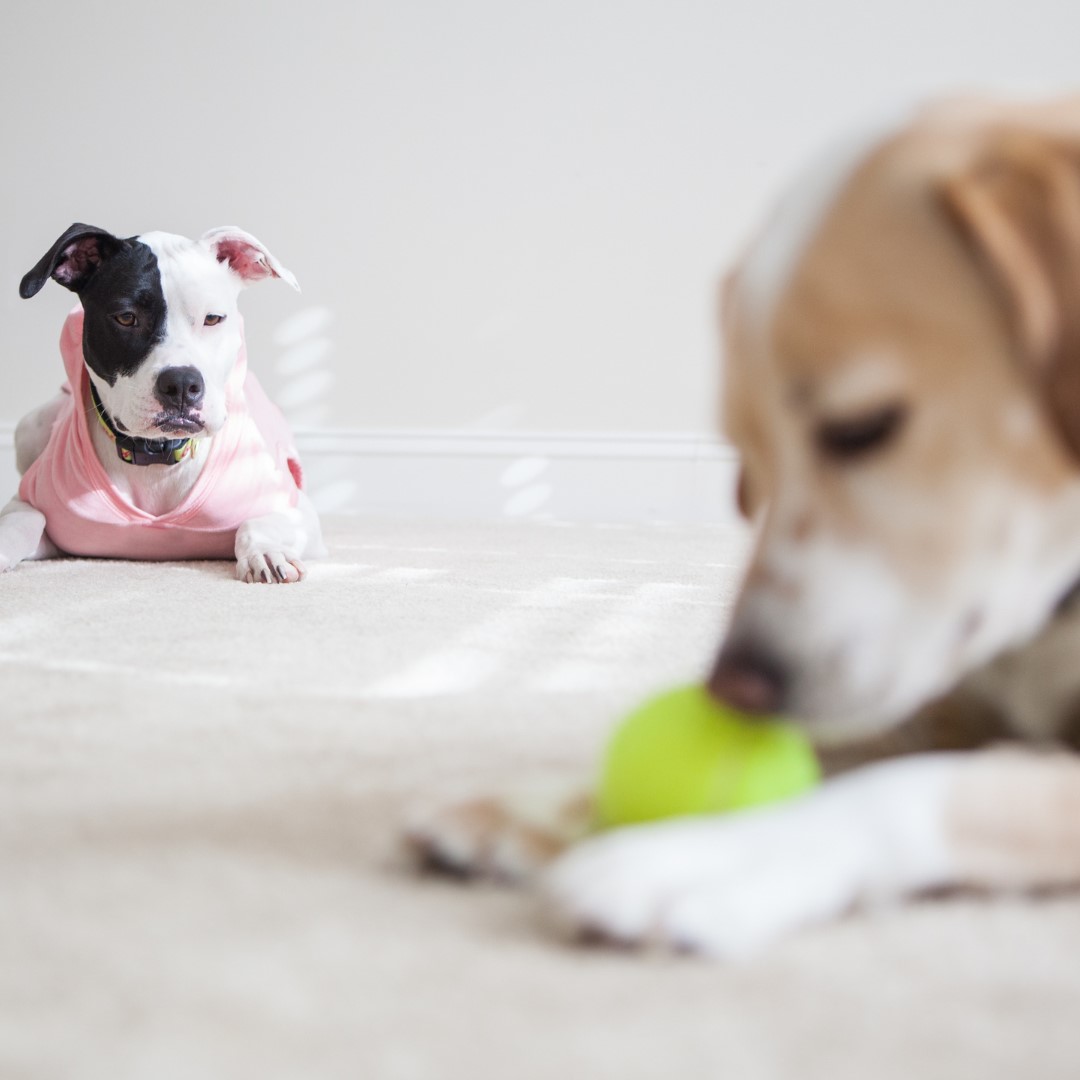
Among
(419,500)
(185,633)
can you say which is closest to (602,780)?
(185,633)

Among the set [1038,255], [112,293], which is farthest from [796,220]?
[112,293]

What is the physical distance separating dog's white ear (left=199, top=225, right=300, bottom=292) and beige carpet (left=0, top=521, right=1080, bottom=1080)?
1731 millimetres

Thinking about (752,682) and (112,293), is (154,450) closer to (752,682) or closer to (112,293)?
(112,293)

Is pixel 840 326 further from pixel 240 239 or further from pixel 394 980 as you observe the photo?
pixel 240 239

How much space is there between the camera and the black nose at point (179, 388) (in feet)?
9.23

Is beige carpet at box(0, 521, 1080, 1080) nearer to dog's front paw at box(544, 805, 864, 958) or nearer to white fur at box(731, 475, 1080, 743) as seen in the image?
dog's front paw at box(544, 805, 864, 958)

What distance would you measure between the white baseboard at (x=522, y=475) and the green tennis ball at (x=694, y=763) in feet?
11.3

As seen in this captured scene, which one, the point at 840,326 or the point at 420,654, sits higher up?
the point at 840,326

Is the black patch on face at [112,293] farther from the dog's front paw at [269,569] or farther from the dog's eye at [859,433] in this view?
the dog's eye at [859,433]

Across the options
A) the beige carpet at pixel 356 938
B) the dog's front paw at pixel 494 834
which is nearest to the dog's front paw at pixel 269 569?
the beige carpet at pixel 356 938

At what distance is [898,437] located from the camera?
34.5 inches

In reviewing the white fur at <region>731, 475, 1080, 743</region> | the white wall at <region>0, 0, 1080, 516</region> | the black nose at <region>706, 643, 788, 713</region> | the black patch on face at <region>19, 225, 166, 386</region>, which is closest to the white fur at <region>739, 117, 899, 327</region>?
the white fur at <region>731, 475, 1080, 743</region>

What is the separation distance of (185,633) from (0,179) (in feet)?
11.8

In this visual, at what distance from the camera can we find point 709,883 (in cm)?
72
